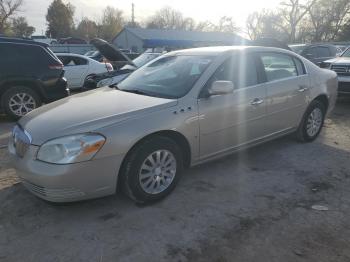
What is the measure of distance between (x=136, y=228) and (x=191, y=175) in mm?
1405

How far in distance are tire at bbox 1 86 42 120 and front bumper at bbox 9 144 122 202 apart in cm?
460

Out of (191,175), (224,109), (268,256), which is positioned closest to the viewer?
(268,256)

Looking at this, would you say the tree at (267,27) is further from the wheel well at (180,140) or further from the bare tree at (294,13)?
the wheel well at (180,140)

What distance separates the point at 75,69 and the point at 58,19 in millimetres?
64986

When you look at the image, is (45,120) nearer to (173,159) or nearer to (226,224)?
(173,159)

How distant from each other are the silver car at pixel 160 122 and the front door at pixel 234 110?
0.01 m

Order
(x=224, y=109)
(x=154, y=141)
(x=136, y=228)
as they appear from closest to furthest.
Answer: (x=136, y=228), (x=154, y=141), (x=224, y=109)

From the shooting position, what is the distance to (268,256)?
2.97 meters

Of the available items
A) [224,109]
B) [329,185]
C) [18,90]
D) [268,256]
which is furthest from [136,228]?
[18,90]

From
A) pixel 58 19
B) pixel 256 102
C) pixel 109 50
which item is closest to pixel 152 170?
pixel 256 102

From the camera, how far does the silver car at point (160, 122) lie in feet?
10.9

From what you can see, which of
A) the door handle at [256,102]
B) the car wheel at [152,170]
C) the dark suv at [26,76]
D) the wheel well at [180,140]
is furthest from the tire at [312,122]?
the dark suv at [26,76]

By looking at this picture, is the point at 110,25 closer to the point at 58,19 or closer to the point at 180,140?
the point at 58,19

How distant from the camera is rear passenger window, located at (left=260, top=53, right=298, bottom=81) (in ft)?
16.3
